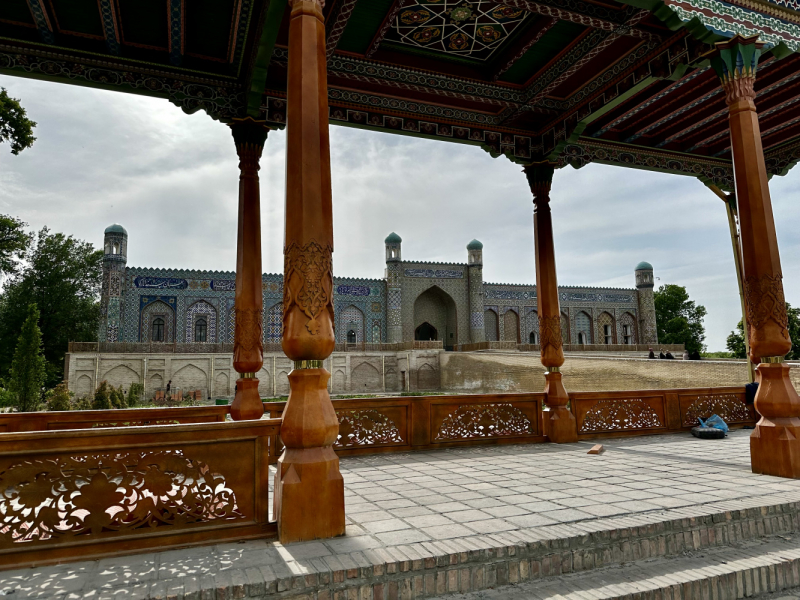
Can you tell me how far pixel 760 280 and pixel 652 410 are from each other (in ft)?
10.2

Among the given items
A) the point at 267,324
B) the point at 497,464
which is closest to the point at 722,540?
the point at 497,464

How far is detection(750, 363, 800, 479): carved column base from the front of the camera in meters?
4.52

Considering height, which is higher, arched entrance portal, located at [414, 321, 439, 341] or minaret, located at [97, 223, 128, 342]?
minaret, located at [97, 223, 128, 342]

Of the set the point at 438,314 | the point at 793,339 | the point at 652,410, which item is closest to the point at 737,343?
the point at 793,339

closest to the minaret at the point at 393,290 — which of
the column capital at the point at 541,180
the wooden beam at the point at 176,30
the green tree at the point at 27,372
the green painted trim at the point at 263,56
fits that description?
the green tree at the point at 27,372

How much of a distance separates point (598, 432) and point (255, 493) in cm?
542

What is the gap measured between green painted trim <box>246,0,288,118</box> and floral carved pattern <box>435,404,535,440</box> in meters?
4.25

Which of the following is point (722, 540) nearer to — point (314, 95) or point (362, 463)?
point (362, 463)

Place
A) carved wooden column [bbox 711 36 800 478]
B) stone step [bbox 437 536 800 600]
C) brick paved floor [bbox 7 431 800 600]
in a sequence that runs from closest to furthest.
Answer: brick paved floor [bbox 7 431 800 600], stone step [bbox 437 536 800 600], carved wooden column [bbox 711 36 800 478]

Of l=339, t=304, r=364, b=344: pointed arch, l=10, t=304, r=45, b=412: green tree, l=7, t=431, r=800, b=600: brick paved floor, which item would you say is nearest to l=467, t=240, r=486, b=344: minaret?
l=339, t=304, r=364, b=344: pointed arch

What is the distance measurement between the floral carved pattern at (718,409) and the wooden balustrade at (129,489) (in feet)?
22.2

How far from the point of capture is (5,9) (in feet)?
16.5

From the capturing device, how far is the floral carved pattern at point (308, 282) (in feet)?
10.8

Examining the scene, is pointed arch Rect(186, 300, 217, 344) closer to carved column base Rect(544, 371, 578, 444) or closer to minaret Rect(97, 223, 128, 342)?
minaret Rect(97, 223, 128, 342)
